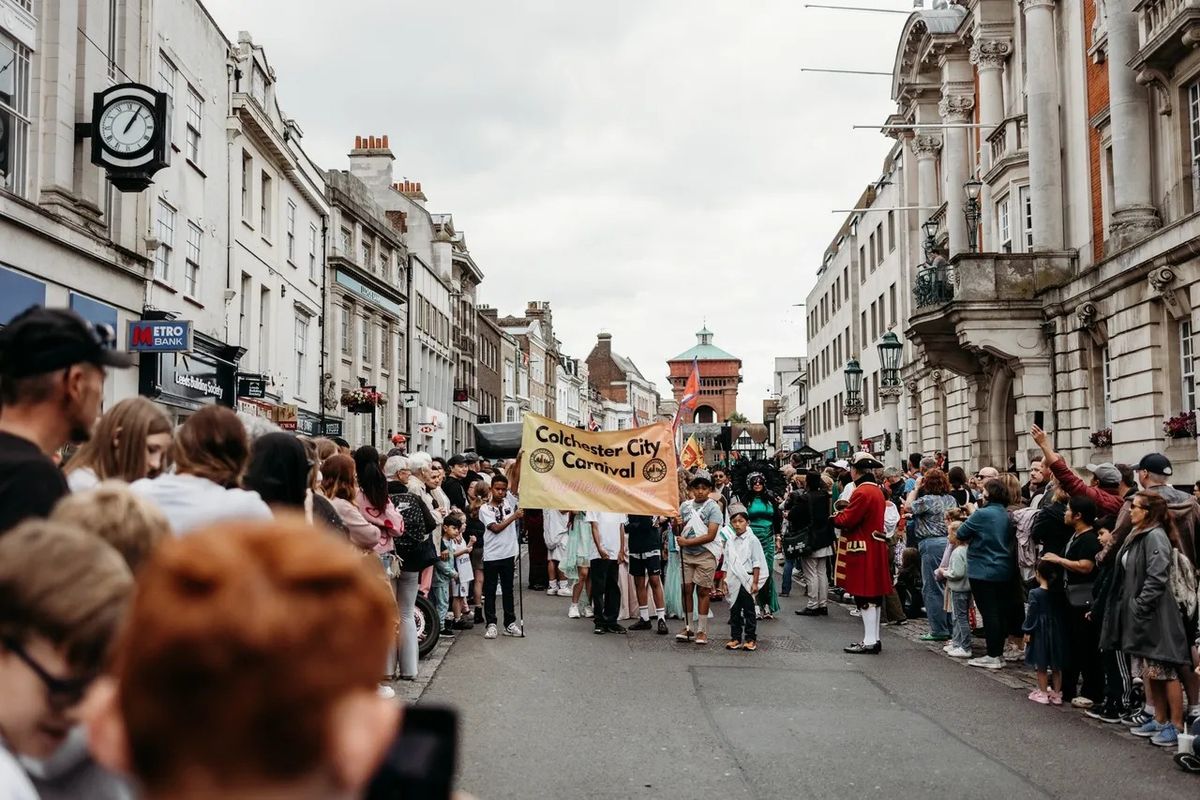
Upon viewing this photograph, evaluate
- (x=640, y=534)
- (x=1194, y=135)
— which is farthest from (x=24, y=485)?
(x=1194, y=135)

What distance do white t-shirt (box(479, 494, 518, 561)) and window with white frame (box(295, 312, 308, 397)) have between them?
18959mm

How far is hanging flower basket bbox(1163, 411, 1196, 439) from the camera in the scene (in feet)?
59.4

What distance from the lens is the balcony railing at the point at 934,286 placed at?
25750 mm

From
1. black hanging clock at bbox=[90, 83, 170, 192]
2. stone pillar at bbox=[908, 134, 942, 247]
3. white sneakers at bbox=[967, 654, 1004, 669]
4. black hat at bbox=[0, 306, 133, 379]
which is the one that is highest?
stone pillar at bbox=[908, 134, 942, 247]

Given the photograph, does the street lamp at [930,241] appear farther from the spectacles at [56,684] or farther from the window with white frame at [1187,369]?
the spectacles at [56,684]

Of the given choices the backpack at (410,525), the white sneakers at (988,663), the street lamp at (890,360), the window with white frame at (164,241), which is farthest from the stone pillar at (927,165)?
the backpack at (410,525)

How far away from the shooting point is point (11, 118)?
50.6ft

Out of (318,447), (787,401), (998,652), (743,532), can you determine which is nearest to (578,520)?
(743,532)

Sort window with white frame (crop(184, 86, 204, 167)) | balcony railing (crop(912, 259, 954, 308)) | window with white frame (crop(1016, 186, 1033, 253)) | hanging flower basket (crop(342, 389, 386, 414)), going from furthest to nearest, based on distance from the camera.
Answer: hanging flower basket (crop(342, 389, 386, 414))
window with white frame (crop(1016, 186, 1033, 253))
balcony railing (crop(912, 259, 954, 308))
window with white frame (crop(184, 86, 204, 167))

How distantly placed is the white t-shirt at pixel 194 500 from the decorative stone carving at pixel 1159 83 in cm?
1958

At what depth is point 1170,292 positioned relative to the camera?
61.7 feet

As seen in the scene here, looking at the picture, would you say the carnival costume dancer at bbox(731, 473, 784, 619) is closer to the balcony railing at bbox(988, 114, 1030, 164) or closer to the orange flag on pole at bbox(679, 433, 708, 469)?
the orange flag on pole at bbox(679, 433, 708, 469)

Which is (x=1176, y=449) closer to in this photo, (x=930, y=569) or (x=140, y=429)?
(x=930, y=569)

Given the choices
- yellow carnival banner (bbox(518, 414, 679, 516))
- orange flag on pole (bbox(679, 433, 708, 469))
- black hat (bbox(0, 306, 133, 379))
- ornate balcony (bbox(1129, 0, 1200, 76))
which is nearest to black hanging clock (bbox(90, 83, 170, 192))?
yellow carnival banner (bbox(518, 414, 679, 516))
